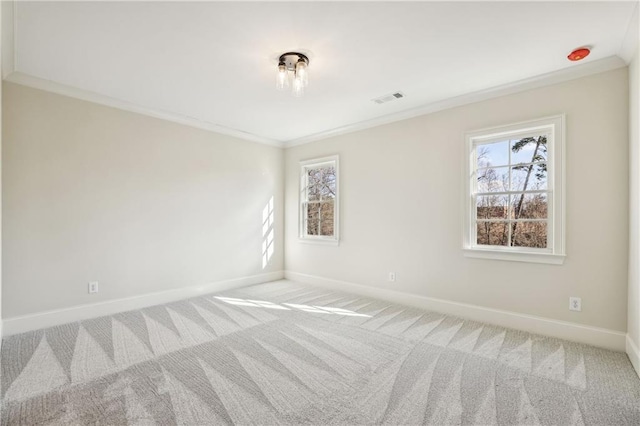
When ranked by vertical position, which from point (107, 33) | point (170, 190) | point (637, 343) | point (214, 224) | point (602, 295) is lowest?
point (637, 343)

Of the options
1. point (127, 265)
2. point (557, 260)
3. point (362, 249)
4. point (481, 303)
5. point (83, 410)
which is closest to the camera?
point (83, 410)

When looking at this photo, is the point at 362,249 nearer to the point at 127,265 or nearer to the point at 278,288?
the point at 278,288

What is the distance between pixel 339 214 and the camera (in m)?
5.00

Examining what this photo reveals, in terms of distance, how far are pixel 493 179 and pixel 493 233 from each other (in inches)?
25.3

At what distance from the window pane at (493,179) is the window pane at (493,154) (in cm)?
7

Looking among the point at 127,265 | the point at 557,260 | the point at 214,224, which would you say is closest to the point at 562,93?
the point at 557,260

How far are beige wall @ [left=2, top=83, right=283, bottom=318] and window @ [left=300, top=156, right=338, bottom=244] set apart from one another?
1.04 meters

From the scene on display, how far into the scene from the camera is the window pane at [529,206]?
3.22 meters

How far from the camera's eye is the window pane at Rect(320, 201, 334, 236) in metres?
5.26

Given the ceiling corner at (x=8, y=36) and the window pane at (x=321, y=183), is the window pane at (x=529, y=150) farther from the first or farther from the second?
the ceiling corner at (x=8, y=36)

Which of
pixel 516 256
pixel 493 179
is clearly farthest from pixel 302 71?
pixel 516 256

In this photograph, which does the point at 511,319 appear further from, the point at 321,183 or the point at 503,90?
the point at 321,183

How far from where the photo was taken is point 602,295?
2.84m

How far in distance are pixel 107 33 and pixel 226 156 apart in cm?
263
